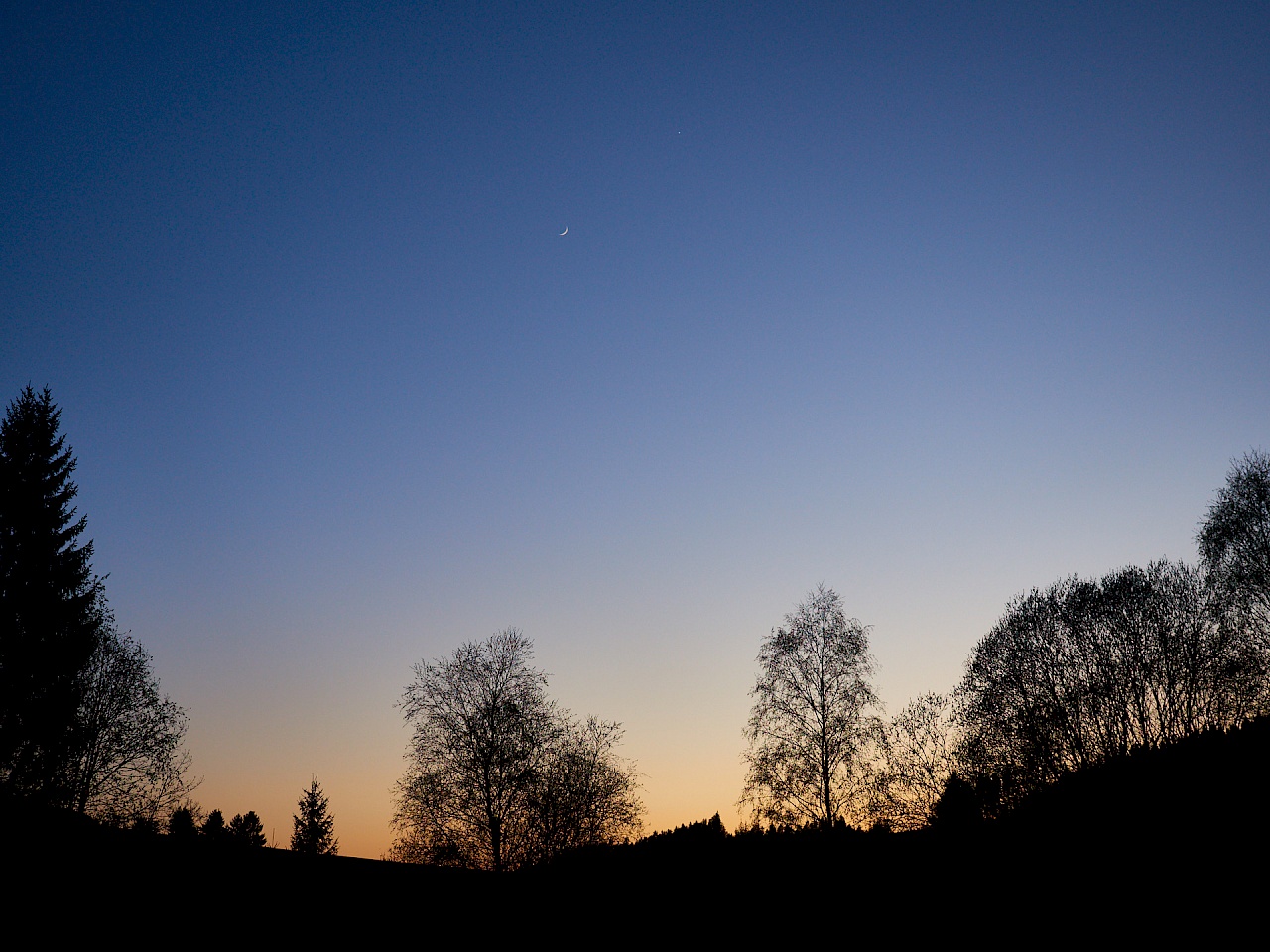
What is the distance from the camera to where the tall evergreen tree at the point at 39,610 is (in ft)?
83.2

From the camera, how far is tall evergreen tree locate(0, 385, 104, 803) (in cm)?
2536

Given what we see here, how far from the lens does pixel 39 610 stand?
1049 inches

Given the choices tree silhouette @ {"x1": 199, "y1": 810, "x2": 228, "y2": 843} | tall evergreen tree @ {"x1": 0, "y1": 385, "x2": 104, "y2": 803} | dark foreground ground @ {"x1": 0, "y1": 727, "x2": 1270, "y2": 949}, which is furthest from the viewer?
tree silhouette @ {"x1": 199, "y1": 810, "x2": 228, "y2": 843}

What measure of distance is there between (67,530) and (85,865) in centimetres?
2852

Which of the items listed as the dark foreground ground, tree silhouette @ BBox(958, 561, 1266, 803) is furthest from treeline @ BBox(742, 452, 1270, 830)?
→ the dark foreground ground

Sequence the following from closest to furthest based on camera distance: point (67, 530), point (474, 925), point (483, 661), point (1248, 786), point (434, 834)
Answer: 1. point (474, 925)
2. point (1248, 786)
3. point (67, 530)
4. point (434, 834)
5. point (483, 661)

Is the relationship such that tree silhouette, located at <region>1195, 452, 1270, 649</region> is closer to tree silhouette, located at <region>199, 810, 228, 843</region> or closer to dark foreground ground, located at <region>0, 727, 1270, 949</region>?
dark foreground ground, located at <region>0, 727, 1270, 949</region>

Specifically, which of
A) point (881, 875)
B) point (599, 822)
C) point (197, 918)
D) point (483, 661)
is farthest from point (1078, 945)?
point (599, 822)

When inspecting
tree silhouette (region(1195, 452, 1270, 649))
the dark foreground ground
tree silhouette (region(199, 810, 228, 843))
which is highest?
tree silhouette (region(1195, 452, 1270, 649))

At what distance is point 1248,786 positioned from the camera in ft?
33.7

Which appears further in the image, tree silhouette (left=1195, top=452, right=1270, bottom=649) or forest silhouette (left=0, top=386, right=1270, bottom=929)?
tree silhouette (left=1195, top=452, right=1270, bottom=649)

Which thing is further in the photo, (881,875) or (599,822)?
(599,822)

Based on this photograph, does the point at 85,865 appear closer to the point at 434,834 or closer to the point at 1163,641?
the point at 434,834

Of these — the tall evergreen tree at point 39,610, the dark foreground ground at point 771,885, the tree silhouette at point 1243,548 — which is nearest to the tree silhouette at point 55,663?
the tall evergreen tree at point 39,610
